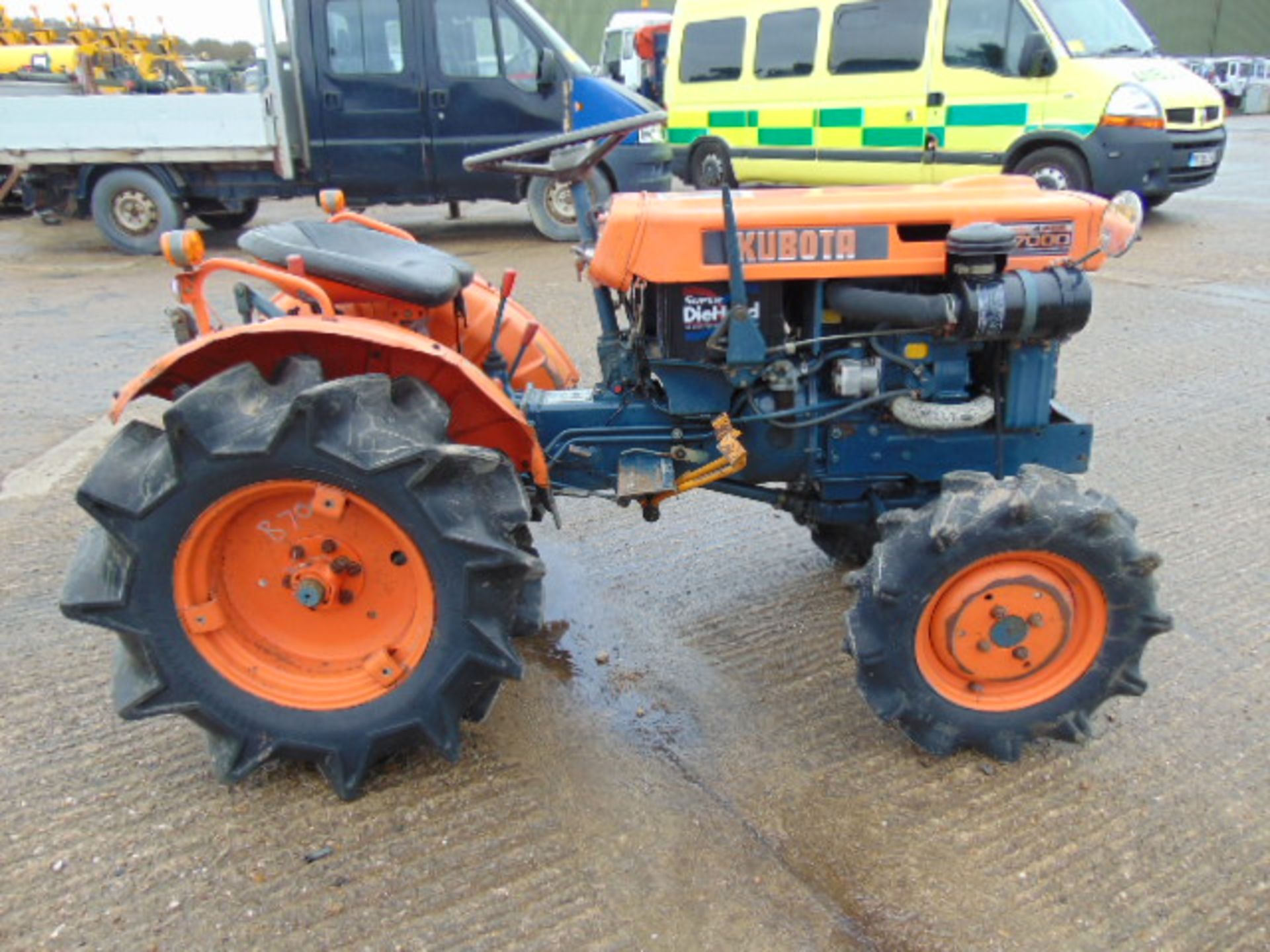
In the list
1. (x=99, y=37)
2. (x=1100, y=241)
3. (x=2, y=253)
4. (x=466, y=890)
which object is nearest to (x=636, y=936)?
(x=466, y=890)

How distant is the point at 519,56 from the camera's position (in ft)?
28.8

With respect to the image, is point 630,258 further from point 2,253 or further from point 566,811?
point 2,253

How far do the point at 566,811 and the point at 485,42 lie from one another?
797 centimetres

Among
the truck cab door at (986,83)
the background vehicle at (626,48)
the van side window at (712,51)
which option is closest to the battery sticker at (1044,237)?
the truck cab door at (986,83)

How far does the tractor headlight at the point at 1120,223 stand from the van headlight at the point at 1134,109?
659 cm

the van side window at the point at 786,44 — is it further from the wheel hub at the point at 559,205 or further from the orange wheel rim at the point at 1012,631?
the orange wheel rim at the point at 1012,631

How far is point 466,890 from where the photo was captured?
205 centimetres

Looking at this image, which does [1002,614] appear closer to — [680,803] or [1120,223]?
[680,803]

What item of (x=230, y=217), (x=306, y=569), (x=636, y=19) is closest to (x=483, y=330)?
(x=306, y=569)

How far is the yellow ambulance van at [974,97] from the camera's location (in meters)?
8.16

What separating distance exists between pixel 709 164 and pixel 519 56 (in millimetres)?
2634

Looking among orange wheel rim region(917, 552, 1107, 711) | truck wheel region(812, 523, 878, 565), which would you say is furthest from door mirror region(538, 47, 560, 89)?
orange wheel rim region(917, 552, 1107, 711)

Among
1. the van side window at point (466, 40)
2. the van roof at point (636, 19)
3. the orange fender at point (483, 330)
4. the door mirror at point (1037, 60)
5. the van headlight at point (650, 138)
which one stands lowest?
the orange fender at point (483, 330)

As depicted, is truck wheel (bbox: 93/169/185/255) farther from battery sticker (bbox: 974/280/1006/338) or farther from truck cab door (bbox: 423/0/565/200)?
battery sticker (bbox: 974/280/1006/338)
